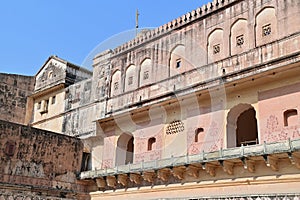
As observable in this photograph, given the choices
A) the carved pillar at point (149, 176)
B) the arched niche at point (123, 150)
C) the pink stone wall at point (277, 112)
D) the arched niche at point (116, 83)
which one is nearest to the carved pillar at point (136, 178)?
the carved pillar at point (149, 176)

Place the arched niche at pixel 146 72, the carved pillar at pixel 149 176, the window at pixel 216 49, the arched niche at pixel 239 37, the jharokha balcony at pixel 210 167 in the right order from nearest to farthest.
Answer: the jharokha balcony at pixel 210 167
the arched niche at pixel 239 37
the window at pixel 216 49
the carved pillar at pixel 149 176
the arched niche at pixel 146 72

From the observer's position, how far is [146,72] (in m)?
15.2

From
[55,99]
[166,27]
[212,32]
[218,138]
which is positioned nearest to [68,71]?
[55,99]

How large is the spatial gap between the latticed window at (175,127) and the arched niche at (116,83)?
134 inches

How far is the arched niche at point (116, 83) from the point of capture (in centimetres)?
1614

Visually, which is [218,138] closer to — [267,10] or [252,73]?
[252,73]

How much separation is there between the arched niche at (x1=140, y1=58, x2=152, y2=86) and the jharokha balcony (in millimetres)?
3556

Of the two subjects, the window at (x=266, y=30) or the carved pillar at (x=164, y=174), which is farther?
the carved pillar at (x=164, y=174)

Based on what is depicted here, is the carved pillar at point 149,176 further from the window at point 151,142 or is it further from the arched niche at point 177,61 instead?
the arched niche at point 177,61

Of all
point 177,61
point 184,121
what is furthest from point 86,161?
point 177,61

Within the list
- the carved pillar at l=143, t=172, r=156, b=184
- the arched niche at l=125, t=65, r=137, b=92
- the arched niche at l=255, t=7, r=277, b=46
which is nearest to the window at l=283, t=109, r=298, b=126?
the arched niche at l=255, t=7, r=277, b=46

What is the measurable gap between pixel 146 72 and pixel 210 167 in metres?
5.35

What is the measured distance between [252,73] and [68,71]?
37.5ft

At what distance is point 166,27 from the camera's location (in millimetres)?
14922
